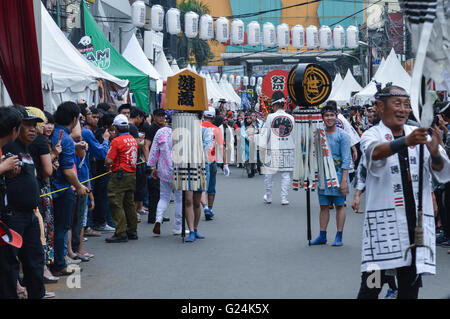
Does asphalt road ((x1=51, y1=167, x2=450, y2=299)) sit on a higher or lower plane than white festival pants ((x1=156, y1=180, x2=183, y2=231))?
lower

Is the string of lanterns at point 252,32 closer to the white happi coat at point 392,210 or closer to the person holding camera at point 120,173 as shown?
the person holding camera at point 120,173

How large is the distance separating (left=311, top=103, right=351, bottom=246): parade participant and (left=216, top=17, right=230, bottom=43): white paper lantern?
25806 millimetres

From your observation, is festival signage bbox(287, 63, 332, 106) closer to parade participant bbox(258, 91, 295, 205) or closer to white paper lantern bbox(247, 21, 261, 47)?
parade participant bbox(258, 91, 295, 205)

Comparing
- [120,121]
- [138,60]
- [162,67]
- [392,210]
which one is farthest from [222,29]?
[392,210]

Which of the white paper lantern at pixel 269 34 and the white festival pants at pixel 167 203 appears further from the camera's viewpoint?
the white paper lantern at pixel 269 34

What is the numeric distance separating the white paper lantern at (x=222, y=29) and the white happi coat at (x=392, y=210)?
30.6 meters

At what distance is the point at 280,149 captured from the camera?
14.9 m

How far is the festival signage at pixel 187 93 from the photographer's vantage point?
10.2 meters

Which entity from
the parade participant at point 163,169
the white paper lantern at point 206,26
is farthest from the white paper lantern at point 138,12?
the parade participant at point 163,169

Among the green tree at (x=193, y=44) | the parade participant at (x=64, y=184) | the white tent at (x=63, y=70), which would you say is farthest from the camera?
the green tree at (x=193, y=44)

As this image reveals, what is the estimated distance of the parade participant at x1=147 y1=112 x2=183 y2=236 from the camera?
10.6 m

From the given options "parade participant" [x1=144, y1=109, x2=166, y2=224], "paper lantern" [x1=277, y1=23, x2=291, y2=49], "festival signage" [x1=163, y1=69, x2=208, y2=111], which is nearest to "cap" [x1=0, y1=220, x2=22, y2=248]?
"festival signage" [x1=163, y1=69, x2=208, y2=111]
